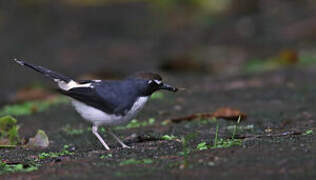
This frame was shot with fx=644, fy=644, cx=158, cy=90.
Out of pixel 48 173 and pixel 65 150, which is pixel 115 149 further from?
pixel 48 173

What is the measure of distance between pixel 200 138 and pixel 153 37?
1305cm

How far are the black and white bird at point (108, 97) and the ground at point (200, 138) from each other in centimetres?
31

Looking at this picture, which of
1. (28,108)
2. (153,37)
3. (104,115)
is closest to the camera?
(104,115)

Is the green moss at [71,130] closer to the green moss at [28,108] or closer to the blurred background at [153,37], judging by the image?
→ the green moss at [28,108]

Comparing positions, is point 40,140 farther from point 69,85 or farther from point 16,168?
point 16,168

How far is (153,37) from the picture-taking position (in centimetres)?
1936

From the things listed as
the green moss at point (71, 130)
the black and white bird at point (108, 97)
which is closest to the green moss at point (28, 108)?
the green moss at point (71, 130)

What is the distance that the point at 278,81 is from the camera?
11.0 meters

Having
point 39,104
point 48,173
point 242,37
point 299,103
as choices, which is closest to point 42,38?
point 242,37

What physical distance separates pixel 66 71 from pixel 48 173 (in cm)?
1057

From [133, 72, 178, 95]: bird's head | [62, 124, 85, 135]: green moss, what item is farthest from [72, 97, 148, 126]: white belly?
[62, 124, 85, 135]: green moss

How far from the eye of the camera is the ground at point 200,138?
4.61m

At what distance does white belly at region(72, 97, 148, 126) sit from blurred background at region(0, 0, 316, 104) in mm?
6589

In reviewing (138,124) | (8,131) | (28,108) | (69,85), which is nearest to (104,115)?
(69,85)
